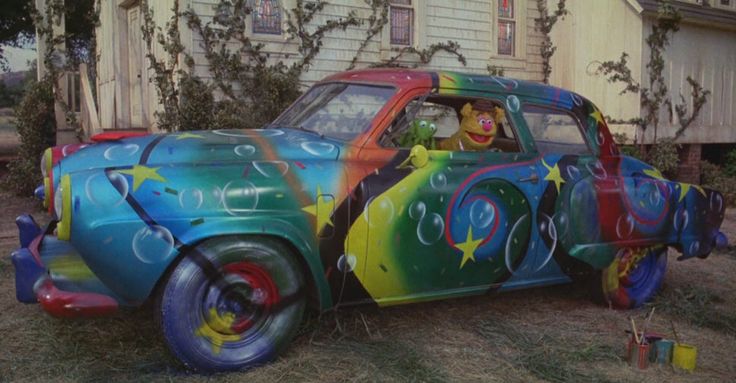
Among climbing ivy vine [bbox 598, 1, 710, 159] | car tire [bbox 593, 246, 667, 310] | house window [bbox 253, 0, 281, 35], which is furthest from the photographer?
climbing ivy vine [bbox 598, 1, 710, 159]

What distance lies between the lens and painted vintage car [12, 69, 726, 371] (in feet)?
11.2

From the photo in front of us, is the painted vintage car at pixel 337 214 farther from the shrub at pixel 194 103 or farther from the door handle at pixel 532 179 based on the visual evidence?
the shrub at pixel 194 103

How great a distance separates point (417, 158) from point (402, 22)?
26.0 ft

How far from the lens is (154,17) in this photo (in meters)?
10.3

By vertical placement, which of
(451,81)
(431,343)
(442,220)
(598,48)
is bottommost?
(431,343)

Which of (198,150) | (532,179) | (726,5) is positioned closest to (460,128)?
(532,179)

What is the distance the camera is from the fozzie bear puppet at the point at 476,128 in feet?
14.8

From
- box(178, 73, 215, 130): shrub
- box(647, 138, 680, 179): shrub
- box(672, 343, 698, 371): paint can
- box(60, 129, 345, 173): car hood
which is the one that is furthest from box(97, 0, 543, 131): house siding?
box(672, 343, 698, 371): paint can

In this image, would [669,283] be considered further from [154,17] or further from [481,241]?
[154,17]

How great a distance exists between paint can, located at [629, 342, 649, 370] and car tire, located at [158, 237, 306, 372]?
1.84 meters

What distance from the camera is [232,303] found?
3.70 metres

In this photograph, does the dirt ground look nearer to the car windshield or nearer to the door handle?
the door handle

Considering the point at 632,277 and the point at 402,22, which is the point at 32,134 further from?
the point at 632,277

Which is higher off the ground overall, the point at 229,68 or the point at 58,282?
the point at 229,68
